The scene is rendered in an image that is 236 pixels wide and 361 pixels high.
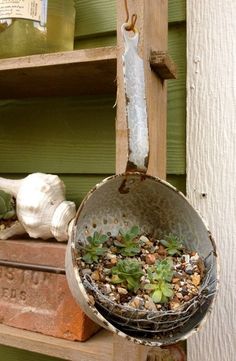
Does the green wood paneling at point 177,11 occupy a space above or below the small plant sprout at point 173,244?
above

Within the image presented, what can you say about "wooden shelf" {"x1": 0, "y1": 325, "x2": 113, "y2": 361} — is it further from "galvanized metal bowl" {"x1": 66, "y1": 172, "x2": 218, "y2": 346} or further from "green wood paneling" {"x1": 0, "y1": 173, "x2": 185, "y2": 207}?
"green wood paneling" {"x1": 0, "y1": 173, "x2": 185, "y2": 207}

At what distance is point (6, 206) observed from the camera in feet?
2.01

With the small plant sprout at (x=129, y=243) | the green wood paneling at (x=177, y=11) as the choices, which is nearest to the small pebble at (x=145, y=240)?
the small plant sprout at (x=129, y=243)

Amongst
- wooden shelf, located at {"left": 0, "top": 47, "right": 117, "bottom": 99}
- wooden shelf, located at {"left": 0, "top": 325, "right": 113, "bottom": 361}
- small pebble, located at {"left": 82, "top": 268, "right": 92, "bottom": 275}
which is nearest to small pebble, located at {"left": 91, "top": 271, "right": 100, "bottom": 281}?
small pebble, located at {"left": 82, "top": 268, "right": 92, "bottom": 275}

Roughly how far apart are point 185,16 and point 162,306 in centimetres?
40

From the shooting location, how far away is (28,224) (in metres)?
0.57

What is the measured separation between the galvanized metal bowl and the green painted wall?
0.49 feet

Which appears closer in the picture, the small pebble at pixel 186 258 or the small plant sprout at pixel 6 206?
the small pebble at pixel 186 258

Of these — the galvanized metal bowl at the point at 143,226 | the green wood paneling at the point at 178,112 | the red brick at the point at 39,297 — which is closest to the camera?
the galvanized metal bowl at the point at 143,226

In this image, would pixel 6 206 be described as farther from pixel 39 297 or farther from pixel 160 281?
pixel 160 281

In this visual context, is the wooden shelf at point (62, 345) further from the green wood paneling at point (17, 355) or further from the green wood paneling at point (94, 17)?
the green wood paneling at point (94, 17)

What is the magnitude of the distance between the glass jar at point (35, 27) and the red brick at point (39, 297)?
25 cm

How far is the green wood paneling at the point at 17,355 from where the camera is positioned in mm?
716

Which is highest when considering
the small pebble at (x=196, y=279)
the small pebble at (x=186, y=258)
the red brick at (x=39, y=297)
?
the small pebble at (x=186, y=258)
